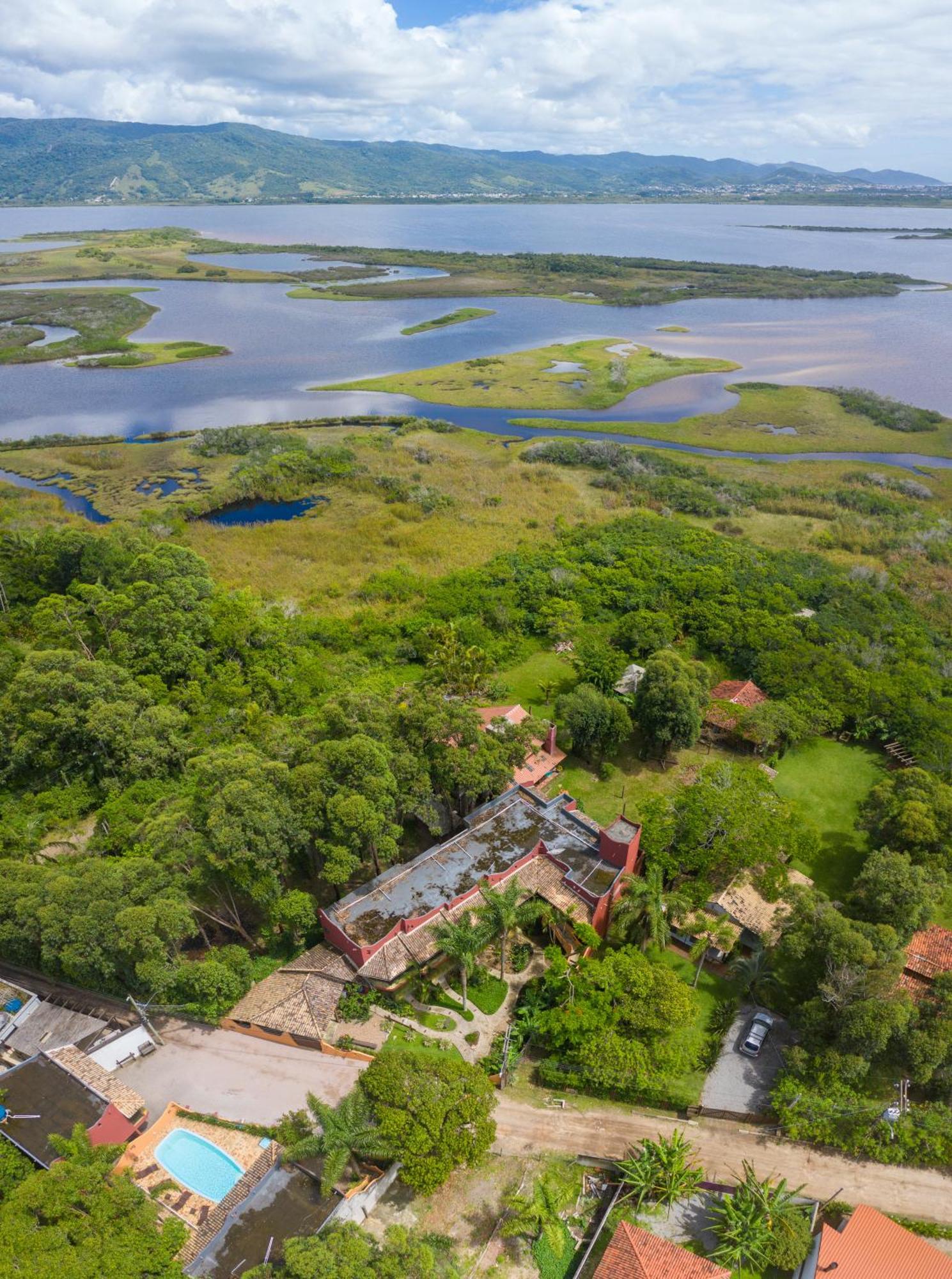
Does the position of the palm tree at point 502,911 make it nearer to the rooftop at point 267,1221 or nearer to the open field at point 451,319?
the rooftop at point 267,1221

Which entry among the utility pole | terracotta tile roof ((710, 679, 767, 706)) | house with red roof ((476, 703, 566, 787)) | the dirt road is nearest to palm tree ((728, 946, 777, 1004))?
the dirt road

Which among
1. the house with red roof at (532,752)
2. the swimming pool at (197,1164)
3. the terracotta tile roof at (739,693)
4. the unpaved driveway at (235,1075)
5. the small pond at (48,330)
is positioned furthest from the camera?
the small pond at (48,330)

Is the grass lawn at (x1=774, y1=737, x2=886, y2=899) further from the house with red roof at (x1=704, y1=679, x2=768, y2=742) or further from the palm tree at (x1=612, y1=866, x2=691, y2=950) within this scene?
the palm tree at (x1=612, y1=866, x2=691, y2=950)

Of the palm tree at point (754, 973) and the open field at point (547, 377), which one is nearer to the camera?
the palm tree at point (754, 973)

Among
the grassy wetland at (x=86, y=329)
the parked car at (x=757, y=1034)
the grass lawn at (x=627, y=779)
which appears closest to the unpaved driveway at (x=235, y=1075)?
the parked car at (x=757, y=1034)

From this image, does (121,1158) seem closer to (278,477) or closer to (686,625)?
(686,625)

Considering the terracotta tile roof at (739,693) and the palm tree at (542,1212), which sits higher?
the terracotta tile roof at (739,693)
